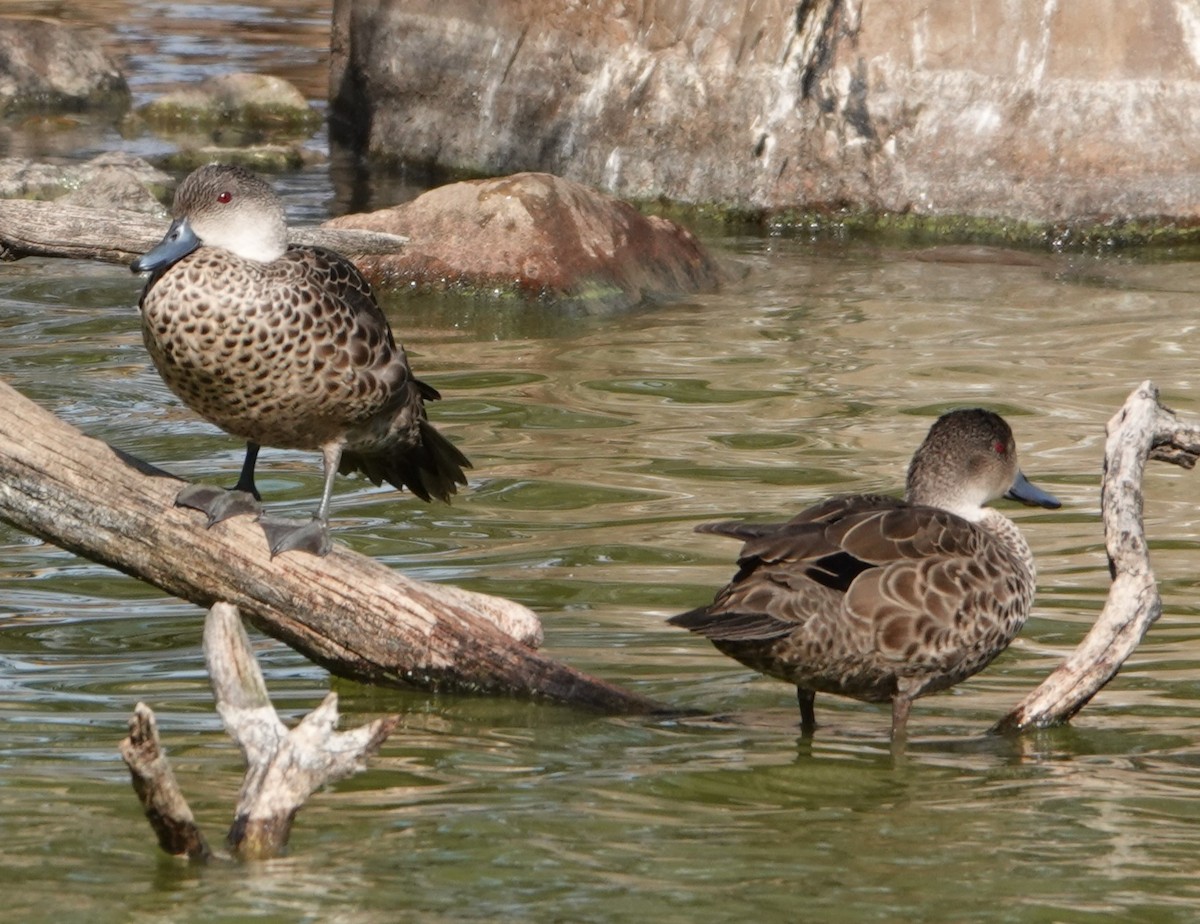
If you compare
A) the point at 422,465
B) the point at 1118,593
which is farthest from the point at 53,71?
the point at 1118,593

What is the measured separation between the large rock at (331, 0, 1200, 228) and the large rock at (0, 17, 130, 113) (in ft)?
16.8

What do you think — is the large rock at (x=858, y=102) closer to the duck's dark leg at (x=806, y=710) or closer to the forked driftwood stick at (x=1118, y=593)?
the forked driftwood stick at (x=1118, y=593)

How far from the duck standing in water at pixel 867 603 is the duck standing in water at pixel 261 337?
1.10m

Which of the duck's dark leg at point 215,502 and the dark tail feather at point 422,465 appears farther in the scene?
the dark tail feather at point 422,465

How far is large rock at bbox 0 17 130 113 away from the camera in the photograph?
17562 millimetres

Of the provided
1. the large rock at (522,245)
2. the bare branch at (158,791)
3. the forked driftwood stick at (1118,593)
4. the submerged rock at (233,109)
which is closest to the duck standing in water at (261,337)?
the bare branch at (158,791)

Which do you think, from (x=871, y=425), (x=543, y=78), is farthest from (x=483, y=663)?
(x=543, y=78)

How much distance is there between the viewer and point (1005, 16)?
38.8ft

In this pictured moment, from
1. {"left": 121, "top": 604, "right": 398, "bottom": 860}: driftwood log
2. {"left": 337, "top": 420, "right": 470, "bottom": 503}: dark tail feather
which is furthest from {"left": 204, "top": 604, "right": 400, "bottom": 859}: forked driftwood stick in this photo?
{"left": 337, "top": 420, "right": 470, "bottom": 503}: dark tail feather

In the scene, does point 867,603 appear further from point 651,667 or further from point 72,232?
point 72,232

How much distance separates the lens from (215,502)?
5203 mm

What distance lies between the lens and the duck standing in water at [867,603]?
489cm

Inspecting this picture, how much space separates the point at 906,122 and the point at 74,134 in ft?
23.9

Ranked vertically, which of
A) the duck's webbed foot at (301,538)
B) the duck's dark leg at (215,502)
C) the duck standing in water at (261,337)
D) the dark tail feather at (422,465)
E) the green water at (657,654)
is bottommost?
the green water at (657,654)
